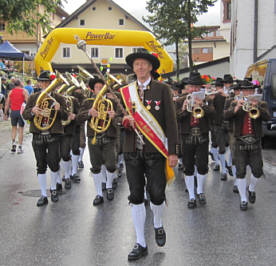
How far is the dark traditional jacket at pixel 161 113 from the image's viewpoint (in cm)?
454

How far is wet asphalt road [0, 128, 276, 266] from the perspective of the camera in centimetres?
451

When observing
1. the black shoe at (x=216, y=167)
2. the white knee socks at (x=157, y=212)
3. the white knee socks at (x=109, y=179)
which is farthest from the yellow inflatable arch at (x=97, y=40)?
the white knee socks at (x=157, y=212)

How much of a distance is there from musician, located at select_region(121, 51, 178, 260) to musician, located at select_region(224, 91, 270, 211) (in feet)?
6.99

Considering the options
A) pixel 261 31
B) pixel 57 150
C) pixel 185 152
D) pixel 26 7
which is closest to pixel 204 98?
pixel 185 152

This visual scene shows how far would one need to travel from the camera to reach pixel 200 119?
264 inches

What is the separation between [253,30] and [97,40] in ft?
45.8

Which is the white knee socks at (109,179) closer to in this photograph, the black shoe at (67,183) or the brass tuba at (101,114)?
the brass tuba at (101,114)

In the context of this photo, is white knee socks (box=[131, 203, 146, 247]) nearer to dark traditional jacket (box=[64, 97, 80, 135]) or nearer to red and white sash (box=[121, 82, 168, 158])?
red and white sash (box=[121, 82, 168, 158])

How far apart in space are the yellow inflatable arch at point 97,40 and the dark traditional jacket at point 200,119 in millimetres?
7794

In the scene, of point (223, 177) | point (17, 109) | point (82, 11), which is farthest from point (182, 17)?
point (82, 11)

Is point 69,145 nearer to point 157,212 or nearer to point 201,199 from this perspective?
point 201,199

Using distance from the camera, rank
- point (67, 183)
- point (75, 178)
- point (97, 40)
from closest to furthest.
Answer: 1. point (67, 183)
2. point (75, 178)
3. point (97, 40)

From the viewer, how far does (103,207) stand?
21.6ft

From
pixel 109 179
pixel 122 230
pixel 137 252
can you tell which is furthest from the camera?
pixel 109 179
